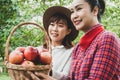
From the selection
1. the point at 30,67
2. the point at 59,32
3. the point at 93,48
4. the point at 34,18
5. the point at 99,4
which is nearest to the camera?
the point at 30,67

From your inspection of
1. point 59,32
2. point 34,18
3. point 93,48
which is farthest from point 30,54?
point 34,18

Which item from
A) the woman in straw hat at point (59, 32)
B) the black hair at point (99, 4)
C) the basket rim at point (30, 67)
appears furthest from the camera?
the woman in straw hat at point (59, 32)

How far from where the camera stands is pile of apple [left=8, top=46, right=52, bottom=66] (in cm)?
168

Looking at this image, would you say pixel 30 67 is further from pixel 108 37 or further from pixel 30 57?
pixel 108 37

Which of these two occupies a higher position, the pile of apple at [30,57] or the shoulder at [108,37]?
the shoulder at [108,37]

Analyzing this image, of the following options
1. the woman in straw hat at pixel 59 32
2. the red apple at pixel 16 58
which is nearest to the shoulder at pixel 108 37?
the red apple at pixel 16 58

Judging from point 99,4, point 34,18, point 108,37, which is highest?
point 99,4

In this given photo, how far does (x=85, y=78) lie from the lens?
1.76m

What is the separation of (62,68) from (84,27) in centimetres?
51

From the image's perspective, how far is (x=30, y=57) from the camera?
66.8 inches

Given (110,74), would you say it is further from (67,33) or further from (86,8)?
(67,33)

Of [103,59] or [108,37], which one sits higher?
[108,37]

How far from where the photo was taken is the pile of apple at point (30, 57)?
1.68m

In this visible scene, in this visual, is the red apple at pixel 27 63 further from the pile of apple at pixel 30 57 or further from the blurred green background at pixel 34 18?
the blurred green background at pixel 34 18
